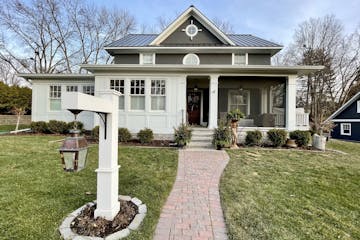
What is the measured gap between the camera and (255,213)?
129 inches

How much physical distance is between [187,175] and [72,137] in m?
3.46

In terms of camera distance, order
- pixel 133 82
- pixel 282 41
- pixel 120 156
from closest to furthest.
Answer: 1. pixel 120 156
2. pixel 133 82
3. pixel 282 41

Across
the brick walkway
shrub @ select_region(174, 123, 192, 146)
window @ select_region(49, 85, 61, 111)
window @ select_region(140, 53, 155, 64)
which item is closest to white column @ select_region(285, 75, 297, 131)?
shrub @ select_region(174, 123, 192, 146)

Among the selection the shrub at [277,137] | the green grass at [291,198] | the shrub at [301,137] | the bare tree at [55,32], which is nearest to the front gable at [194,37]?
Result: the shrub at [277,137]

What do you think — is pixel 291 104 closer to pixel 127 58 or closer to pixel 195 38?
pixel 195 38

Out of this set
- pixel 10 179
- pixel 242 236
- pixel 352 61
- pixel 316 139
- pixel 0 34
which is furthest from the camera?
pixel 352 61

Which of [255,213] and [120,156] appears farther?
[120,156]

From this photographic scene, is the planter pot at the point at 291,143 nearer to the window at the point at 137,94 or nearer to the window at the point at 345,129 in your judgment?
the window at the point at 137,94

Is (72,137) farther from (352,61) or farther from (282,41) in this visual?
(352,61)

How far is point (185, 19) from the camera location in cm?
1297

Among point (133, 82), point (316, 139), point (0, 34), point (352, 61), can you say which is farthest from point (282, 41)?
point (0, 34)

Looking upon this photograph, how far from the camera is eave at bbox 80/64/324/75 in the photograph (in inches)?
370

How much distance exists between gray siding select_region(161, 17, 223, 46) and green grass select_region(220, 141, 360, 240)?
336 inches

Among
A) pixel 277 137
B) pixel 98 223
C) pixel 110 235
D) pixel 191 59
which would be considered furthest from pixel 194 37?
pixel 110 235
